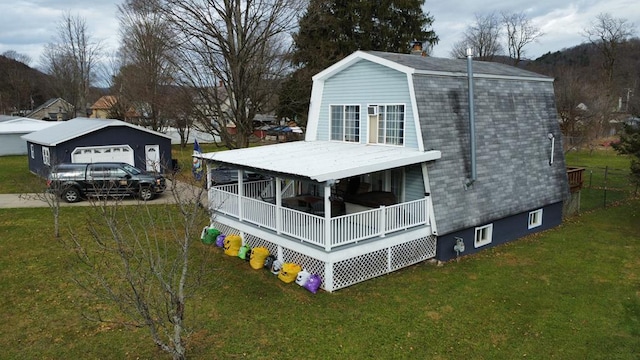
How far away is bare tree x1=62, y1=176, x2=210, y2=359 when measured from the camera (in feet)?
21.9

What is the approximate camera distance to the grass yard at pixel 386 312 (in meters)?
8.09

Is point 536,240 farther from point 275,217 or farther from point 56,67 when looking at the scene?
point 56,67

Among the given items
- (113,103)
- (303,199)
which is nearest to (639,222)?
(303,199)

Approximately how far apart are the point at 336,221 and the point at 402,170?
11.2ft

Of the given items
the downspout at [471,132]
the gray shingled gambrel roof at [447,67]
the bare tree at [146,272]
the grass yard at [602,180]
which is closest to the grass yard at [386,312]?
the bare tree at [146,272]

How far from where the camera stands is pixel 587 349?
8.13 meters

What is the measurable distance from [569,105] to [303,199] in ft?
106

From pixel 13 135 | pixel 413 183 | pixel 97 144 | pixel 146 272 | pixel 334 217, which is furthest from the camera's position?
pixel 13 135

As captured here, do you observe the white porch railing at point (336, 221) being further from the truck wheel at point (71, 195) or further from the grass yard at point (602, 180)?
the grass yard at point (602, 180)

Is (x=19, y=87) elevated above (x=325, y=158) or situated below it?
above

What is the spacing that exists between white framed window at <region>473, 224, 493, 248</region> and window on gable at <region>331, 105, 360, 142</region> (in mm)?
4945

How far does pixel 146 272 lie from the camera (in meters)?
9.16

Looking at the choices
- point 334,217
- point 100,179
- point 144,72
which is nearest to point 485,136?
point 334,217

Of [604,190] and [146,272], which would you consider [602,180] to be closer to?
[604,190]
